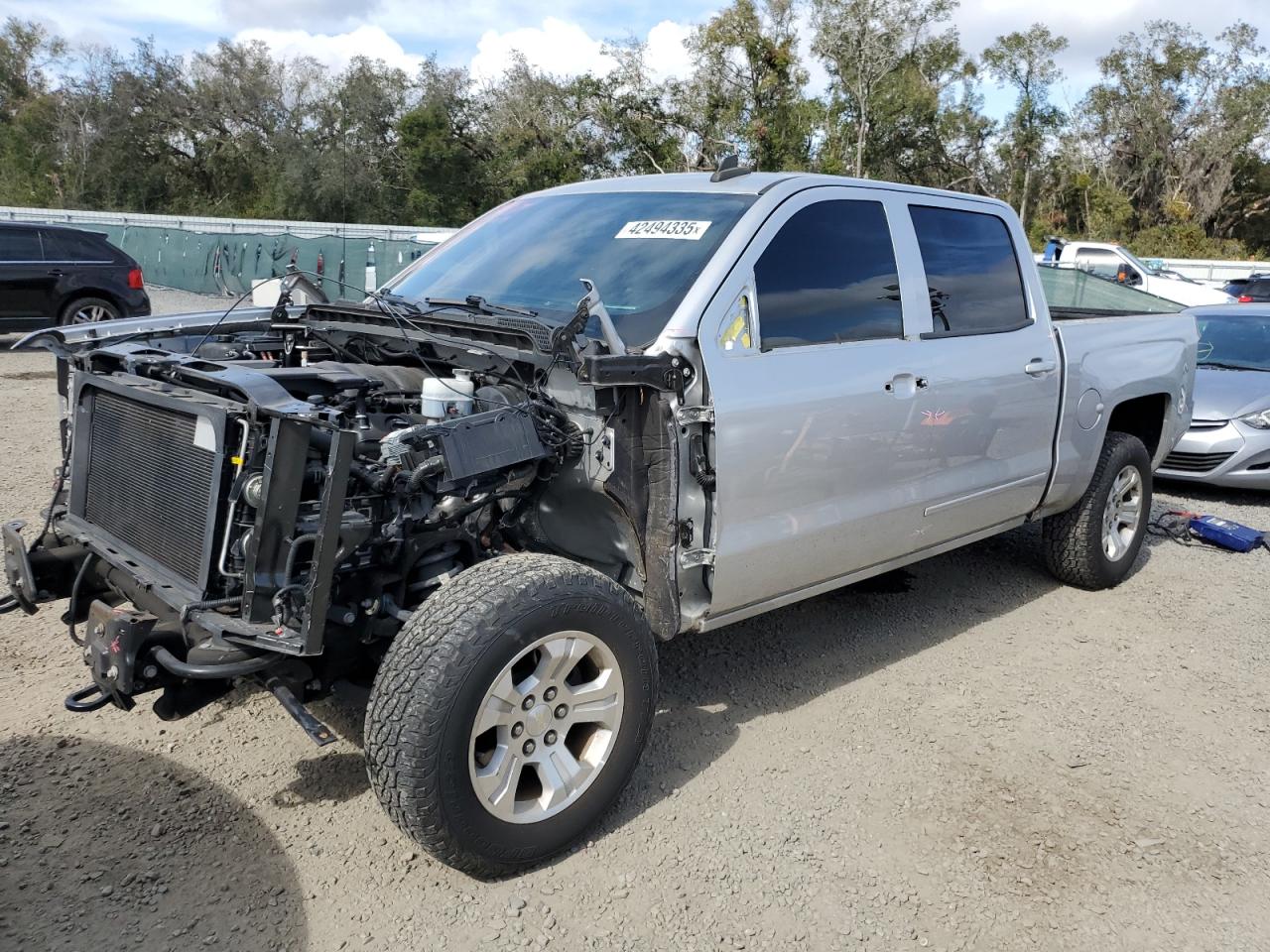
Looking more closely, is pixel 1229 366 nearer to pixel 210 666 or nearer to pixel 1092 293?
pixel 1092 293

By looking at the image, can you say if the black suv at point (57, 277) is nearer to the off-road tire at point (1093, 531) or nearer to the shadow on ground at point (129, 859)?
the shadow on ground at point (129, 859)

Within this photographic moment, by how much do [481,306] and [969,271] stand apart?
2.20m

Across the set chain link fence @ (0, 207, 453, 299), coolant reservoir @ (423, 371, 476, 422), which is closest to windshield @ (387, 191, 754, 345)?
coolant reservoir @ (423, 371, 476, 422)

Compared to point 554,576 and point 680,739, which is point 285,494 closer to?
point 554,576

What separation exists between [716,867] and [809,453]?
1.41 meters

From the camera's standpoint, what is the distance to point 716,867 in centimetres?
307

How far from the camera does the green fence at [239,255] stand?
1752 centimetres

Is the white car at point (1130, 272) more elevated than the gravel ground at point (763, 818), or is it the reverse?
the white car at point (1130, 272)

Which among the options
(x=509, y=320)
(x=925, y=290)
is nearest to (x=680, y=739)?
(x=509, y=320)

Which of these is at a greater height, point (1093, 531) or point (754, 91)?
point (754, 91)

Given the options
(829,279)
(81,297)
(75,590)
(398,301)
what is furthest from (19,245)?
(829,279)

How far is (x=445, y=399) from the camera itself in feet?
10.4

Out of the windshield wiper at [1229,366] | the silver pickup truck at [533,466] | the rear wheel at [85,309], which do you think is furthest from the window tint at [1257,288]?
the rear wheel at [85,309]

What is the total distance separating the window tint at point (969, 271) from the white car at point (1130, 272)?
51.3ft
